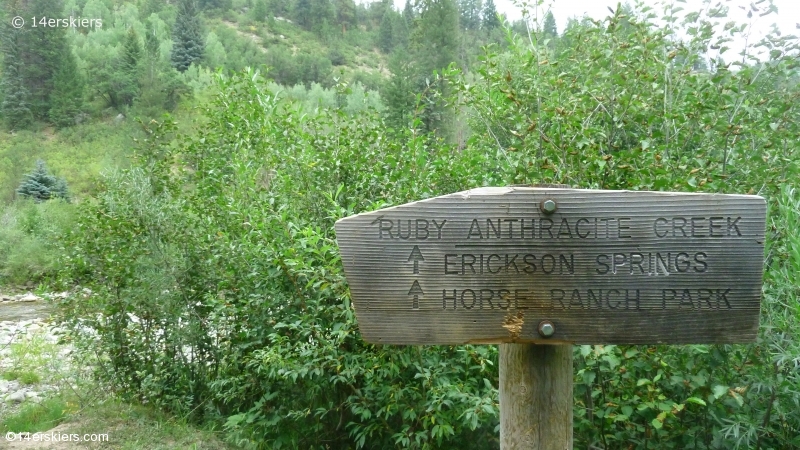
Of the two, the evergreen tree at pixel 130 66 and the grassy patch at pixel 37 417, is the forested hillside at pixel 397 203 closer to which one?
the grassy patch at pixel 37 417

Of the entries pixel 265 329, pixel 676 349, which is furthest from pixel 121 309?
pixel 676 349

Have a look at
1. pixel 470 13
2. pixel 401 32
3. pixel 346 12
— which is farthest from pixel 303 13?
pixel 470 13

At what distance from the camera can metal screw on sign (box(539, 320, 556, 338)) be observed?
1786 millimetres

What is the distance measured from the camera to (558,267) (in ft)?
5.85

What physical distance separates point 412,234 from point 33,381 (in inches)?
333

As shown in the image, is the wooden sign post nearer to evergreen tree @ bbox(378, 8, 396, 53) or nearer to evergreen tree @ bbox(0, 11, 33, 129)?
evergreen tree @ bbox(0, 11, 33, 129)

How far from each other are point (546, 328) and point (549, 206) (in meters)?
0.32

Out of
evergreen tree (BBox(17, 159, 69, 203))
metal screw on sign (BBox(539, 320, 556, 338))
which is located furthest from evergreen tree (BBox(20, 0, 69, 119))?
metal screw on sign (BBox(539, 320, 556, 338))

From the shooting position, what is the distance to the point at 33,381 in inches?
338

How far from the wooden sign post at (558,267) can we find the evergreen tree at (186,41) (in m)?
59.0

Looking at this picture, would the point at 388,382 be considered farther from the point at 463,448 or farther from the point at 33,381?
the point at 33,381

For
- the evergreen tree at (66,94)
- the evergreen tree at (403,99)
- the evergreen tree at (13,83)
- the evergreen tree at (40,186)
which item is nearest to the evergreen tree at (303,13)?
the evergreen tree at (66,94)

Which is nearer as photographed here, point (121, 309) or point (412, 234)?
point (412, 234)

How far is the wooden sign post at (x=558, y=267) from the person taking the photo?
1757mm
